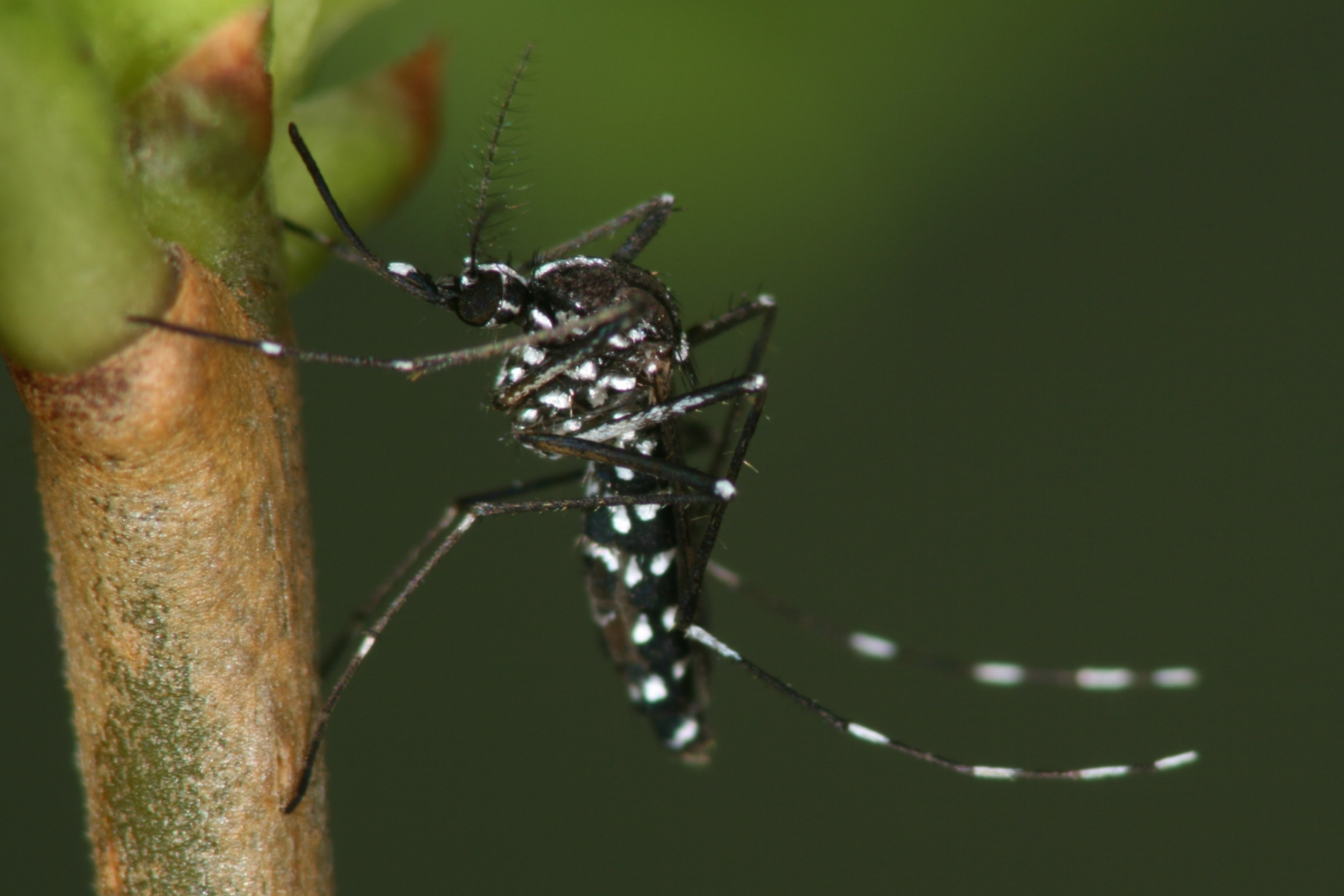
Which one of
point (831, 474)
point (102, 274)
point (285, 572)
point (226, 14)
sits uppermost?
point (831, 474)

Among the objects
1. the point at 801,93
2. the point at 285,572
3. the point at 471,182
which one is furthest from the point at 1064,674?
the point at 285,572

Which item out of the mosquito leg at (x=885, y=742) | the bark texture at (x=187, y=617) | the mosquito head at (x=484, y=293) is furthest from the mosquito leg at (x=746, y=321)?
the bark texture at (x=187, y=617)

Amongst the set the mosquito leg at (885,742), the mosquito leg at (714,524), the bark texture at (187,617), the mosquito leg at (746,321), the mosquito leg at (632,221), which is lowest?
the bark texture at (187,617)

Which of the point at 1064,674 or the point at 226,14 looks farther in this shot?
the point at 1064,674

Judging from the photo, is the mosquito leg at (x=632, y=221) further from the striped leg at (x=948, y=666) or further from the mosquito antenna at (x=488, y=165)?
the striped leg at (x=948, y=666)

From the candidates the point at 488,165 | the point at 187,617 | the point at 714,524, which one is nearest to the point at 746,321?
the point at 714,524

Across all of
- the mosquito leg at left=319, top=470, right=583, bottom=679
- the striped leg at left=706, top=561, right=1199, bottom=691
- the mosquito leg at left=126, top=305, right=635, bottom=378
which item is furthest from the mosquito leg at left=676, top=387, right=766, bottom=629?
the mosquito leg at left=319, top=470, right=583, bottom=679

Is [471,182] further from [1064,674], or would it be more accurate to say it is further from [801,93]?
[1064,674]
